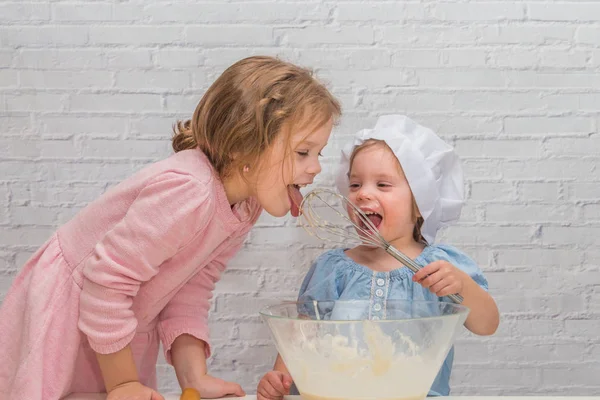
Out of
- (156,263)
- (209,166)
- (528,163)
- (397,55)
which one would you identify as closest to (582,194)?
(528,163)

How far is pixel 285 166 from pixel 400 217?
0.32 meters

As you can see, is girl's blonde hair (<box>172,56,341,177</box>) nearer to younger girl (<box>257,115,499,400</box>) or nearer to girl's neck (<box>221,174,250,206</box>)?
girl's neck (<box>221,174,250,206</box>)

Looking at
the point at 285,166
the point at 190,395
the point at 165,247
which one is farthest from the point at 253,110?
the point at 190,395

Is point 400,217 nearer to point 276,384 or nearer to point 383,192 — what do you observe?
point 383,192

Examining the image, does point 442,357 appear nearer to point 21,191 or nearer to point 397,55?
point 397,55

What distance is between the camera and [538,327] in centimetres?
200

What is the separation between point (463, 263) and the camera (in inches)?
62.1

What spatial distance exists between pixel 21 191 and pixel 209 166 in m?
0.81

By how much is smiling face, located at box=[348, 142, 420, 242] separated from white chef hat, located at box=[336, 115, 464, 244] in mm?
21

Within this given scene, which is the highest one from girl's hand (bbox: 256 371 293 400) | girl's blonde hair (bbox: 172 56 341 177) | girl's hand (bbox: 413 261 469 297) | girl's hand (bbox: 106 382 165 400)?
girl's blonde hair (bbox: 172 56 341 177)

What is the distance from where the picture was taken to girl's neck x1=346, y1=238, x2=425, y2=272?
158 centimetres

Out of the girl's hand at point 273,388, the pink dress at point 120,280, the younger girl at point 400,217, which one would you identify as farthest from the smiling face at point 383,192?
the girl's hand at point 273,388

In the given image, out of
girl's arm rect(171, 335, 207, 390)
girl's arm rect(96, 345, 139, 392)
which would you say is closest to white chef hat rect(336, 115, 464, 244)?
girl's arm rect(171, 335, 207, 390)

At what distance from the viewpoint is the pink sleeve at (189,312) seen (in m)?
1.42
